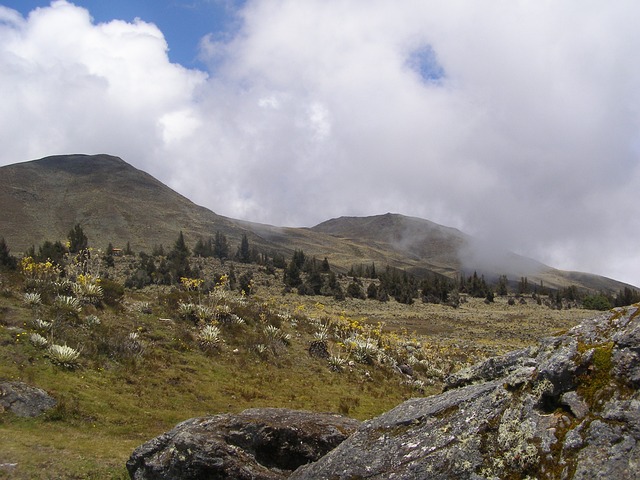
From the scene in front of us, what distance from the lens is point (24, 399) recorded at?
37.9 ft

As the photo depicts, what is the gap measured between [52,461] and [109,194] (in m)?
172

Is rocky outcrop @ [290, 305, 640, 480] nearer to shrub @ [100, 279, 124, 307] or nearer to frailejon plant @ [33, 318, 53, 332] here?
frailejon plant @ [33, 318, 53, 332]

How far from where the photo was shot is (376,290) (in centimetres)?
6138

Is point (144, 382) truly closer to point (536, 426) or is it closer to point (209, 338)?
point (209, 338)

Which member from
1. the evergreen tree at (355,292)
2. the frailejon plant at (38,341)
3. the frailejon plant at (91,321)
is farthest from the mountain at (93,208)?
the frailejon plant at (38,341)

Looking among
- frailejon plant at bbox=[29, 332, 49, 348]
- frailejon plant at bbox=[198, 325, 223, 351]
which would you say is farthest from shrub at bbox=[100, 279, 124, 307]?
frailejon plant at bbox=[29, 332, 49, 348]

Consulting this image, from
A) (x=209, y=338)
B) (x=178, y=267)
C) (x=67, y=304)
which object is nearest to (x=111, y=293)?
(x=67, y=304)

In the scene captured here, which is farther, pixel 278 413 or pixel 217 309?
pixel 217 309

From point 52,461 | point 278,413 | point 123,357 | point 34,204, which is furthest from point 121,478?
point 34,204

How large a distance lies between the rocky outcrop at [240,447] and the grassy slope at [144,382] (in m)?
2.09

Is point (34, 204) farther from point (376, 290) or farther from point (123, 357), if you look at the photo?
point (123, 357)

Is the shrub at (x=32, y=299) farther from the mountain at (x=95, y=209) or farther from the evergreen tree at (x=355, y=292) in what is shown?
the mountain at (x=95, y=209)

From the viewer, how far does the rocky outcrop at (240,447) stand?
6965 mm

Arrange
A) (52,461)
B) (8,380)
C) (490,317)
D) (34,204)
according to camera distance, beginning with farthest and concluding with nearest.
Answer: (34,204) < (490,317) < (8,380) < (52,461)
